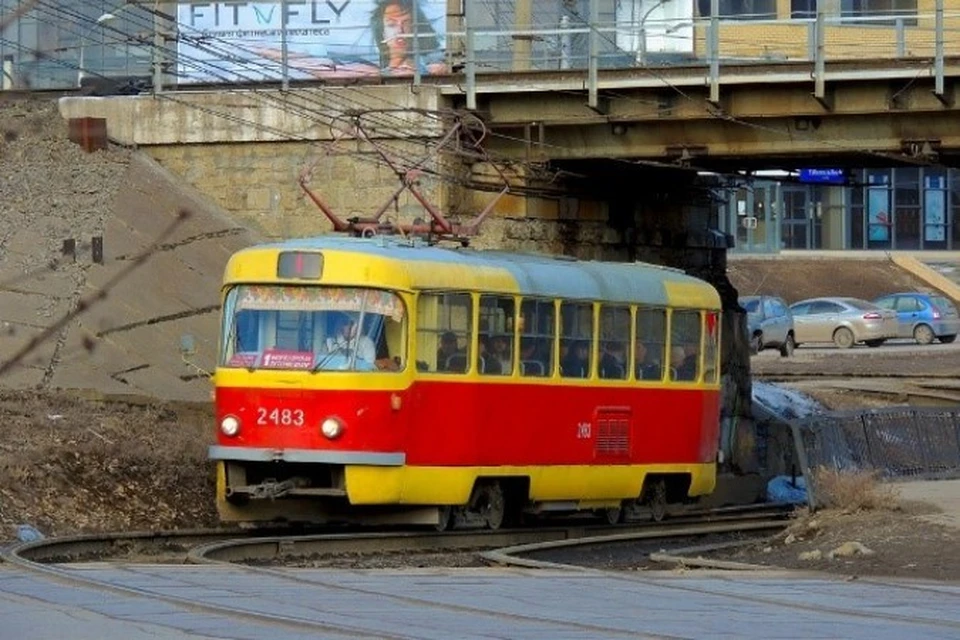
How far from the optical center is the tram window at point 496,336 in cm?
2067

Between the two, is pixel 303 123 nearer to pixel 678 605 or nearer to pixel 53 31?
pixel 53 31

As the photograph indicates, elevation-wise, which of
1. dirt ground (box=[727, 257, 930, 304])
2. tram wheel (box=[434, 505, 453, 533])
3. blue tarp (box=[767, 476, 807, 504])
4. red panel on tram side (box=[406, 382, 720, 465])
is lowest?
blue tarp (box=[767, 476, 807, 504])

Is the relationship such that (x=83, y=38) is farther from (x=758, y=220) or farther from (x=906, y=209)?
(x=906, y=209)

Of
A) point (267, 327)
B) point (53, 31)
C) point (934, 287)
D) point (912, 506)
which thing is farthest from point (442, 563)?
point (934, 287)


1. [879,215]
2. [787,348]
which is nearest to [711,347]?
[787,348]

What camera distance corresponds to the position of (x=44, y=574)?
13.8 meters

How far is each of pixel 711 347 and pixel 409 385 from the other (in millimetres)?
6098

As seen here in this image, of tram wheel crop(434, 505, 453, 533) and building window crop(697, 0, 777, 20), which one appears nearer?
tram wheel crop(434, 505, 453, 533)

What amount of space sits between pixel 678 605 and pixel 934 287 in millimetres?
58816

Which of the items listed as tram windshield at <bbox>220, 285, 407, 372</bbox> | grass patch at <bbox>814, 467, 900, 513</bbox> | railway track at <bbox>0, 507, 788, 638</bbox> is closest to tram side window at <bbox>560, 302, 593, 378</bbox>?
railway track at <bbox>0, 507, 788, 638</bbox>

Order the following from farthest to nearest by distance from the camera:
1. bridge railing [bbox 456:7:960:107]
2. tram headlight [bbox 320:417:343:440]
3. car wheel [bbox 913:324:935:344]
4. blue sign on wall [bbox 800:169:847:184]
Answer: car wheel [bbox 913:324:935:344] < blue sign on wall [bbox 800:169:847:184] < bridge railing [bbox 456:7:960:107] < tram headlight [bbox 320:417:343:440]

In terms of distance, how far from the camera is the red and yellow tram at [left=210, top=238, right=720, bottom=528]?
1953 centimetres

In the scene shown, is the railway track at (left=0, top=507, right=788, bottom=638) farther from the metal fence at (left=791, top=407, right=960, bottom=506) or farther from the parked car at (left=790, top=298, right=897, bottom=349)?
the parked car at (left=790, top=298, right=897, bottom=349)

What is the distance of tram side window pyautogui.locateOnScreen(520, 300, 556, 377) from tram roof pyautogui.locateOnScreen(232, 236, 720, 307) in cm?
14
